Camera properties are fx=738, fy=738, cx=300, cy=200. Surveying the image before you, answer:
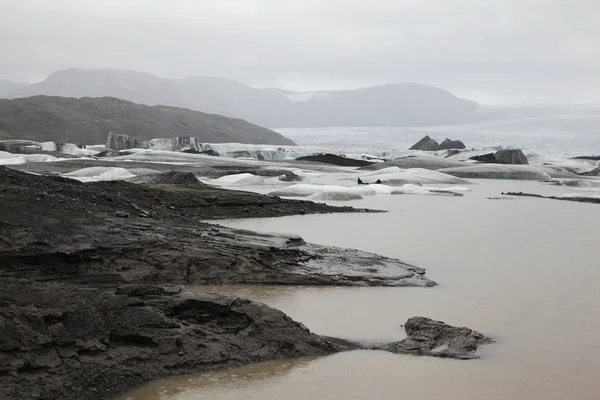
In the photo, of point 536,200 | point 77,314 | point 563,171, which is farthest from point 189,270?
point 563,171

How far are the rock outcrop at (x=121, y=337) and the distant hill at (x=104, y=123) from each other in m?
39.5

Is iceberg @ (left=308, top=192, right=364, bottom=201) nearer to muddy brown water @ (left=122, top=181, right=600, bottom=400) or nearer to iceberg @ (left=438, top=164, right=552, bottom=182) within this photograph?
muddy brown water @ (left=122, top=181, right=600, bottom=400)

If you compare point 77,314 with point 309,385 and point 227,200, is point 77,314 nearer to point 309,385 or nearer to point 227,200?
point 309,385

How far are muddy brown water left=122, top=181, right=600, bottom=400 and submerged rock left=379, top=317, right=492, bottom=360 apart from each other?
0.09 meters

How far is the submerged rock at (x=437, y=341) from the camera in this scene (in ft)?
14.3

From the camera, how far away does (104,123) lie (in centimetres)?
5128

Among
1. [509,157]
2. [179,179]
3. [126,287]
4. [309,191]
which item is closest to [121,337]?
[126,287]

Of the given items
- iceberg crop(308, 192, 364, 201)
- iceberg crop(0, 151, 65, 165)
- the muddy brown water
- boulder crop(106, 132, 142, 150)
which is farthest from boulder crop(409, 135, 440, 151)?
the muddy brown water

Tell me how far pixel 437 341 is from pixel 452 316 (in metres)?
0.86

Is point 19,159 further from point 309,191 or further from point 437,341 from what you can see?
point 437,341

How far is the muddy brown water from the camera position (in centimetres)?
378

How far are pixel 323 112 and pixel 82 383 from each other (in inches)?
3141

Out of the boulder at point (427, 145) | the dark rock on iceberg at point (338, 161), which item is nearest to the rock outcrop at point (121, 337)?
the dark rock on iceberg at point (338, 161)

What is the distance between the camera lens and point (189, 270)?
5.94m
